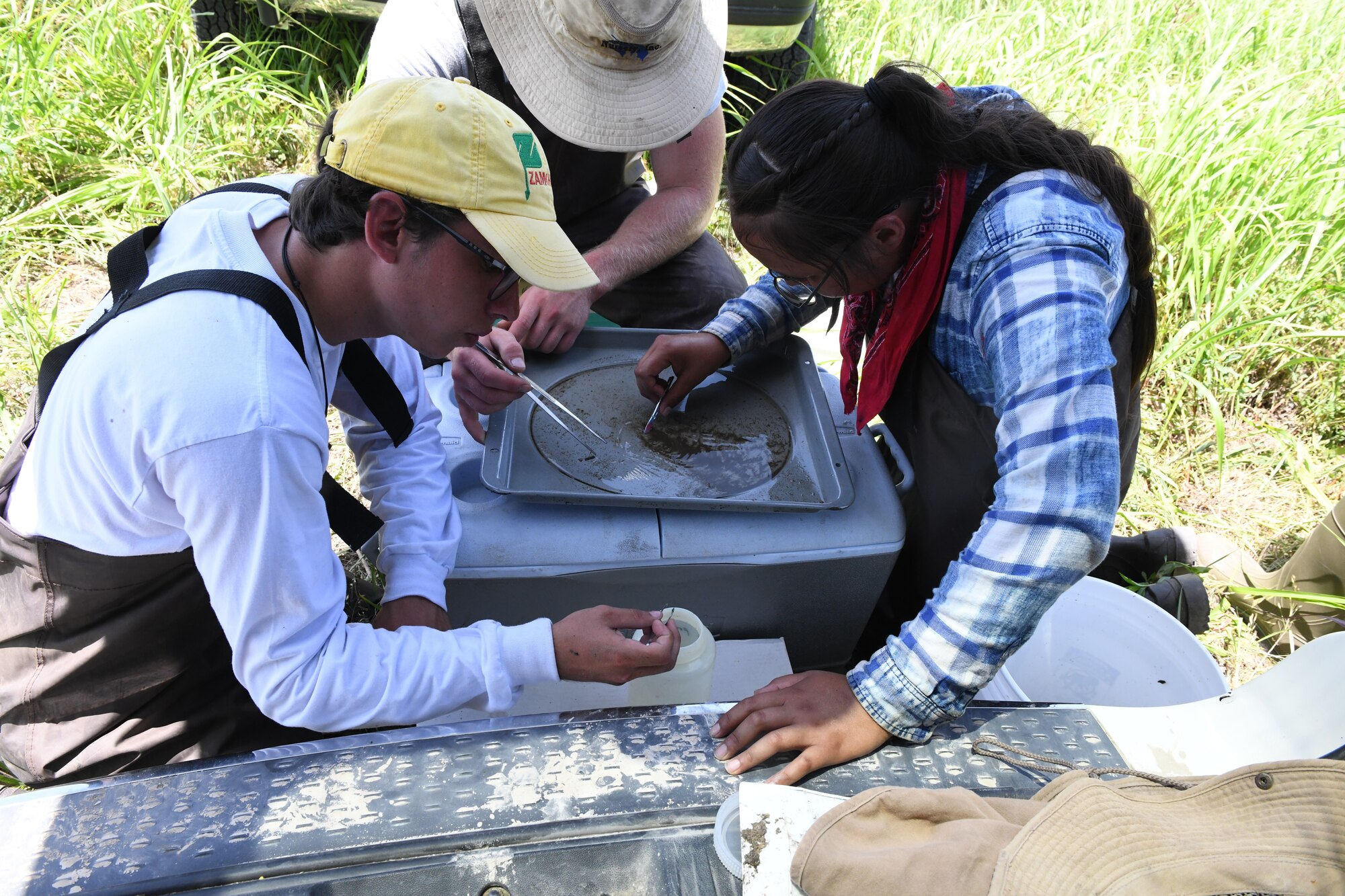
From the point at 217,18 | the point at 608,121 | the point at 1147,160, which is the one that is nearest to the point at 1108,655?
the point at 608,121

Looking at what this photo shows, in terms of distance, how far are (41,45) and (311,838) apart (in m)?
3.81

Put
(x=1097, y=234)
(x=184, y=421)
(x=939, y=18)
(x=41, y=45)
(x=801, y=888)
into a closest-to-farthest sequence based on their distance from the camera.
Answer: (x=801, y=888), (x=184, y=421), (x=1097, y=234), (x=41, y=45), (x=939, y=18)

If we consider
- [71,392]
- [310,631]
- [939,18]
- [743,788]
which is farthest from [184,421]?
[939,18]

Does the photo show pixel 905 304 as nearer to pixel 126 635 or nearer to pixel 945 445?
pixel 945 445

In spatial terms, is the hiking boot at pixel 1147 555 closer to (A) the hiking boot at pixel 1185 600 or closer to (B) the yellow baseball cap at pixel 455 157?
(A) the hiking boot at pixel 1185 600

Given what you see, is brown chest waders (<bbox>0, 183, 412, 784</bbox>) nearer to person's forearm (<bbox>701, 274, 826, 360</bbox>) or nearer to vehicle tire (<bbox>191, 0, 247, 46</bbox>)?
person's forearm (<bbox>701, 274, 826, 360</bbox>)

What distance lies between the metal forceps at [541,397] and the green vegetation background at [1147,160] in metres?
1.55

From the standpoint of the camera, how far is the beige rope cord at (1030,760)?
1062 mm

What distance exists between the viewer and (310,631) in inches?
46.3

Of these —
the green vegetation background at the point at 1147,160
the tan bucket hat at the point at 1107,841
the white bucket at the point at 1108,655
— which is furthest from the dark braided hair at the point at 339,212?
the green vegetation background at the point at 1147,160

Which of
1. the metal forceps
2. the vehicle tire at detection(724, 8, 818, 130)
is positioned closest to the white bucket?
the metal forceps

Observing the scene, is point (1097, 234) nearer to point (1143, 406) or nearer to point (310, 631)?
point (310, 631)

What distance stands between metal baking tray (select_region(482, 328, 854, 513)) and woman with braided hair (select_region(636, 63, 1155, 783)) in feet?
0.35

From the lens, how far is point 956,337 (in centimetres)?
151
